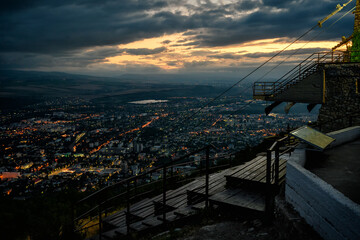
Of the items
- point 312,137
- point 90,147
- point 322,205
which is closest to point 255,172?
point 312,137

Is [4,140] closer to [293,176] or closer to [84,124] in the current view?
[84,124]

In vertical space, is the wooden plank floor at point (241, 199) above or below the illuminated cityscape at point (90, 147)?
above

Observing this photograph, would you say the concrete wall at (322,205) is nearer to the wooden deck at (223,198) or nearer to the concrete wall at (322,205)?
the concrete wall at (322,205)

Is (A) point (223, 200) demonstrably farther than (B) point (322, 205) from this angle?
Yes

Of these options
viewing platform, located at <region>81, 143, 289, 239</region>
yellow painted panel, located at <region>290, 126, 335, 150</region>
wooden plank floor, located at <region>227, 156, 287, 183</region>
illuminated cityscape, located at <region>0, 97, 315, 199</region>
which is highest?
yellow painted panel, located at <region>290, 126, 335, 150</region>

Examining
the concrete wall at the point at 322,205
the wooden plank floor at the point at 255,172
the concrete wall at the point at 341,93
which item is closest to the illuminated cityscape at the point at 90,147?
the concrete wall at the point at 341,93

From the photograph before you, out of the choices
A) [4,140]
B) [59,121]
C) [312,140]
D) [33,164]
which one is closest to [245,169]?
[312,140]

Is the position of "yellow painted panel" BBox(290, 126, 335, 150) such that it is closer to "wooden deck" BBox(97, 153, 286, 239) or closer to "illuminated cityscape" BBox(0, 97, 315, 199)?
"wooden deck" BBox(97, 153, 286, 239)

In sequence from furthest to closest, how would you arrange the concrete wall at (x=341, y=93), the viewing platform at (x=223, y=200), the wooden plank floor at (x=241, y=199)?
the concrete wall at (x=341, y=93) < the viewing platform at (x=223, y=200) < the wooden plank floor at (x=241, y=199)

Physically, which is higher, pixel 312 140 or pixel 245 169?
pixel 312 140

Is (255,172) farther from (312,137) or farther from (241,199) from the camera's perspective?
(312,137)

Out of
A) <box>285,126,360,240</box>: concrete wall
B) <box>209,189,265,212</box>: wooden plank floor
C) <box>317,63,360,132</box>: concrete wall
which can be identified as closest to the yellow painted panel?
<box>285,126,360,240</box>: concrete wall
